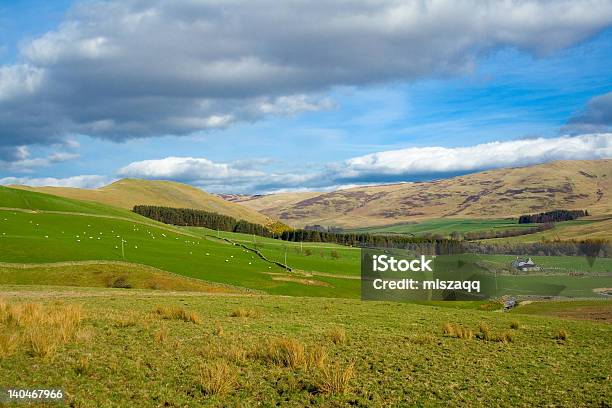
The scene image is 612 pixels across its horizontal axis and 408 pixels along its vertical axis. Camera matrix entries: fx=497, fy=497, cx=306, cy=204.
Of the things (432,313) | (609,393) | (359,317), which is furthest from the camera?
(432,313)

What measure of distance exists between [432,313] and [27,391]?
1063 inches

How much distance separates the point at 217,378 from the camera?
12328 mm

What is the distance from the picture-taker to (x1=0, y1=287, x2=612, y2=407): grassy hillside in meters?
12.0

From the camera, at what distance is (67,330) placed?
16.8m

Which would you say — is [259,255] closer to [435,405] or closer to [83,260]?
[83,260]

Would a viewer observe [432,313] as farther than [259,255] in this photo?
No

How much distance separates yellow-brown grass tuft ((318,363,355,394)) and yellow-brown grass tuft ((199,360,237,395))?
7.49 feet

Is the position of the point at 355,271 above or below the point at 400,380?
below

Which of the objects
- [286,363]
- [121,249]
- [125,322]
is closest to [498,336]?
[286,363]

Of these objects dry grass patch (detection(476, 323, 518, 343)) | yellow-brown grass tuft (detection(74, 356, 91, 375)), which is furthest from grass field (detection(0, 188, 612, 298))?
yellow-brown grass tuft (detection(74, 356, 91, 375))

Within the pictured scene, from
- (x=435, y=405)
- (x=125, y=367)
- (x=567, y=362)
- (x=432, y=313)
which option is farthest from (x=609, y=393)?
(x=432, y=313)

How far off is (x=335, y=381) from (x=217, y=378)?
294 cm

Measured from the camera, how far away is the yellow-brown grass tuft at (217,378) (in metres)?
12.0

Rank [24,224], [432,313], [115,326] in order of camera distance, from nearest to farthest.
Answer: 1. [115,326]
2. [432,313]
3. [24,224]
